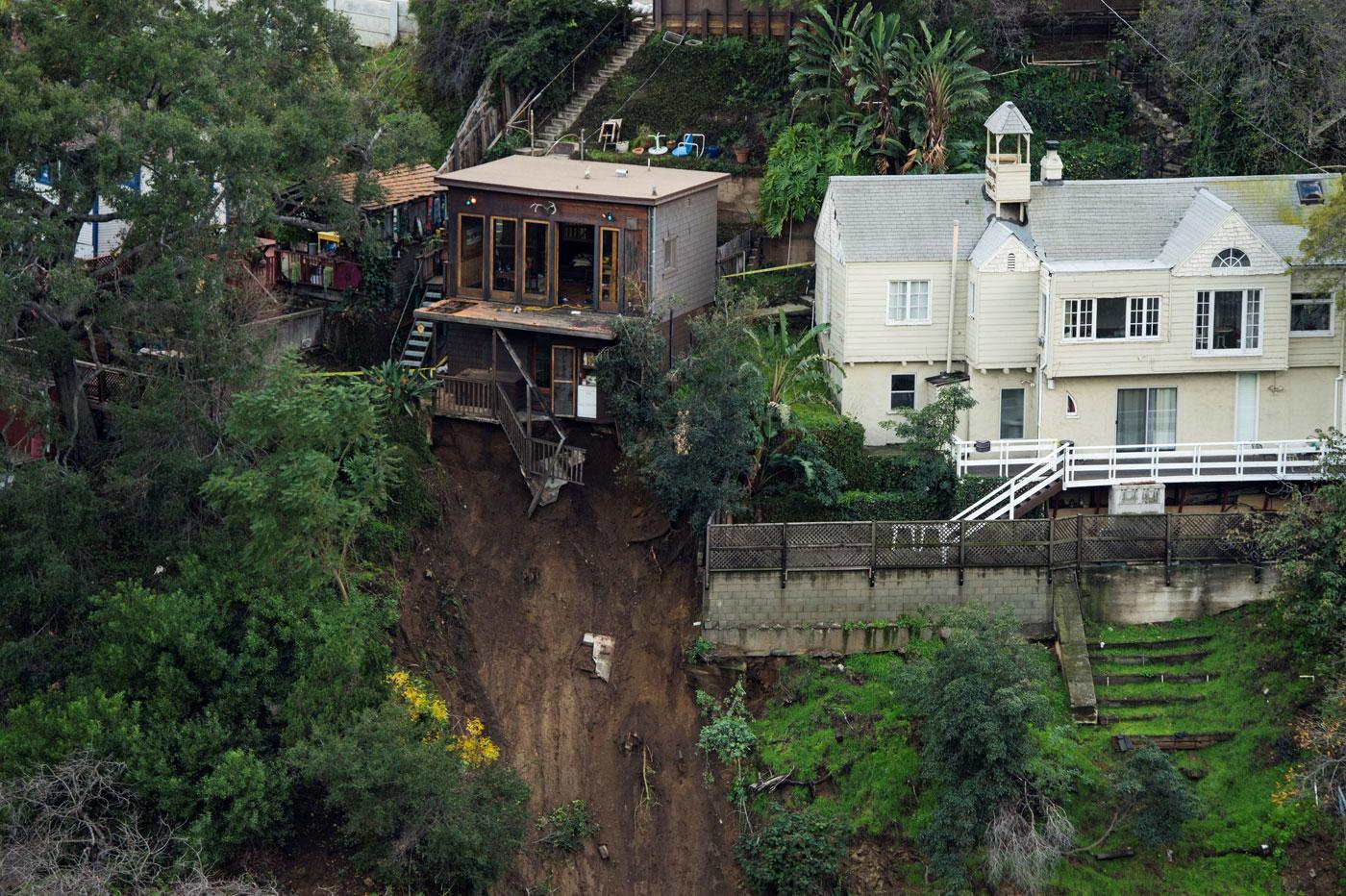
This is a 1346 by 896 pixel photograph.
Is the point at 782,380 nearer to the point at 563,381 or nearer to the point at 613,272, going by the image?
the point at 613,272

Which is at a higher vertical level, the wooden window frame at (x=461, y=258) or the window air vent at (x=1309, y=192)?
the window air vent at (x=1309, y=192)

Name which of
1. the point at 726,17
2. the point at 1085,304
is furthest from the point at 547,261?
the point at 726,17

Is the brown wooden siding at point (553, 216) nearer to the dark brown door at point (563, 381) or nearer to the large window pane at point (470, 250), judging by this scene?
the large window pane at point (470, 250)

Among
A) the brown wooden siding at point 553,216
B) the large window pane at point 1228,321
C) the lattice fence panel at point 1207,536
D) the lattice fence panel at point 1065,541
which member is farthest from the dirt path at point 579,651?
the large window pane at point 1228,321

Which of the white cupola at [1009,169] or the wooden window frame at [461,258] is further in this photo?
the wooden window frame at [461,258]

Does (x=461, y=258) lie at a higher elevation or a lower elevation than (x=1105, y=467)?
higher

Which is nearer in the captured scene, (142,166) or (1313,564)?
(1313,564)

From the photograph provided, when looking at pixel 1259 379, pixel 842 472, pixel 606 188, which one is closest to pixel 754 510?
pixel 842 472

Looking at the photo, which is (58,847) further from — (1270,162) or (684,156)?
(1270,162)
